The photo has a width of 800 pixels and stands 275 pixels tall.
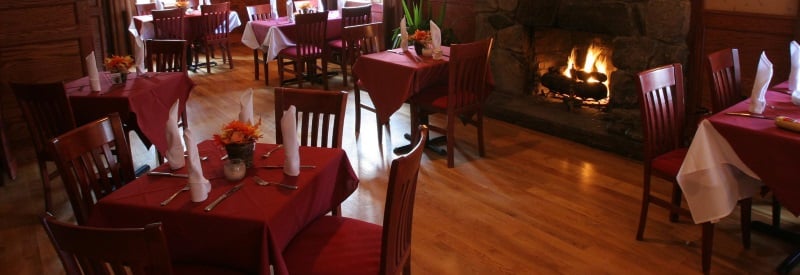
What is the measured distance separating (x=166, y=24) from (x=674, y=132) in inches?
214

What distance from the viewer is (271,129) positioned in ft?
16.4

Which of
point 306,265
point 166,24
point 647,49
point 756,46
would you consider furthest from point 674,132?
point 166,24

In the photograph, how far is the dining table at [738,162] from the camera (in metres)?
2.38

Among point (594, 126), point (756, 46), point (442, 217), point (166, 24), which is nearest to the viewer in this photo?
point (442, 217)

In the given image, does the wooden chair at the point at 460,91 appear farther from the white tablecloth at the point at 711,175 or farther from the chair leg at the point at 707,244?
the chair leg at the point at 707,244

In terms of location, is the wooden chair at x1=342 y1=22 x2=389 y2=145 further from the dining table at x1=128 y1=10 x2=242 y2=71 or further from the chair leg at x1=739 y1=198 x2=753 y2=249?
the dining table at x1=128 y1=10 x2=242 y2=71

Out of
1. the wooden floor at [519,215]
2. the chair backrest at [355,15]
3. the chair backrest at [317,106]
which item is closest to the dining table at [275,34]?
the chair backrest at [355,15]

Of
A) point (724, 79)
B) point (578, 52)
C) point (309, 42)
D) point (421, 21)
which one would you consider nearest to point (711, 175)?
point (724, 79)

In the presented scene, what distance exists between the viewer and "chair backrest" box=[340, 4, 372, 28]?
6133 millimetres

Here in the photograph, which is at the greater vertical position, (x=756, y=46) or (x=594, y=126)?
(x=756, y=46)

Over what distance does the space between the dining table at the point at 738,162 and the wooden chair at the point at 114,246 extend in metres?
2.14

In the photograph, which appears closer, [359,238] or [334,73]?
[359,238]

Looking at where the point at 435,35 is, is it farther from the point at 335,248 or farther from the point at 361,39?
the point at 335,248

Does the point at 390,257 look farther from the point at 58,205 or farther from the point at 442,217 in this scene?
the point at 58,205
